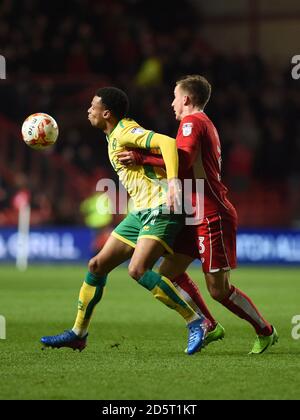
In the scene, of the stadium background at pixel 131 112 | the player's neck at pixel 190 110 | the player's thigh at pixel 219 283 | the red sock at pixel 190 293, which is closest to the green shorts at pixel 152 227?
the player's thigh at pixel 219 283

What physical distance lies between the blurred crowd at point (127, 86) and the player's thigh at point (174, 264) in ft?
39.4

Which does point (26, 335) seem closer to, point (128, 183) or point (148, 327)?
point (148, 327)

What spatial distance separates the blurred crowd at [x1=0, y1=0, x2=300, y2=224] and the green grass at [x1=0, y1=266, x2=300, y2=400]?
7556mm

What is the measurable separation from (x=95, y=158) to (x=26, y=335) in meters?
11.8

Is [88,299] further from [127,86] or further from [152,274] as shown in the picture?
[127,86]

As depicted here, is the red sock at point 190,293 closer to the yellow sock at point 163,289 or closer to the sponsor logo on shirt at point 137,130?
the yellow sock at point 163,289

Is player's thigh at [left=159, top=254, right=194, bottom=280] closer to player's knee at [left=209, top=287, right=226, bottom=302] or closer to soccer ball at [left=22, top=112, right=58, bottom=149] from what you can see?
player's knee at [left=209, top=287, right=226, bottom=302]

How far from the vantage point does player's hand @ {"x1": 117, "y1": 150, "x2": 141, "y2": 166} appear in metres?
7.51

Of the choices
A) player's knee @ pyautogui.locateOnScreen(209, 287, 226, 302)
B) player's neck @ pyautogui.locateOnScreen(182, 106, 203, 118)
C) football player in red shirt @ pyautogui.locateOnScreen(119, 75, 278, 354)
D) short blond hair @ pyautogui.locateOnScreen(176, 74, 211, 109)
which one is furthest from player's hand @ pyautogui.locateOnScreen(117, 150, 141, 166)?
player's knee @ pyautogui.locateOnScreen(209, 287, 226, 302)

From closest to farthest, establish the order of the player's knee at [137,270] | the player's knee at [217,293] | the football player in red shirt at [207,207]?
1. the player's knee at [137,270]
2. the football player in red shirt at [207,207]
3. the player's knee at [217,293]

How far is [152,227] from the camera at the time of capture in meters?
7.57

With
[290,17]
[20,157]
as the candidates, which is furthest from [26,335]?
[290,17]

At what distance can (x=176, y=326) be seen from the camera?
32.7 ft

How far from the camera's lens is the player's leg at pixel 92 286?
766cm
